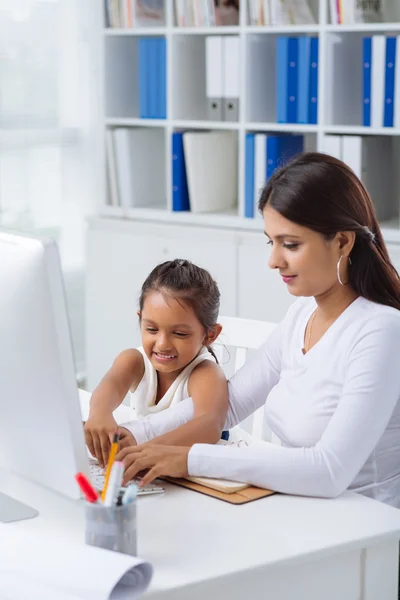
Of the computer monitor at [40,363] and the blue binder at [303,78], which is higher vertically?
the blue binder at [303,78]

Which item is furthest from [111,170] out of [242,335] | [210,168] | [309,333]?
[309,333]

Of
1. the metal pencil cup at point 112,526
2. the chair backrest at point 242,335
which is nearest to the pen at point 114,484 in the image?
the metal pencil cup at point 112,526

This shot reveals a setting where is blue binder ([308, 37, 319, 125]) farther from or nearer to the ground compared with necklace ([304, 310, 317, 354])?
farther from the ground

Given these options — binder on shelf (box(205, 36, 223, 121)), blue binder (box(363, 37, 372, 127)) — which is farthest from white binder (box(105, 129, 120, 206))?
blue binder (box(363, 37, 372, 127))

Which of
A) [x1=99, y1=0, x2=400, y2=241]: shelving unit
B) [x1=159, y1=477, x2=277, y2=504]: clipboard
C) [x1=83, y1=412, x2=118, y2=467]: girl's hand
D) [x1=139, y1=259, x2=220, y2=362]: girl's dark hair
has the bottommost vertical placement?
[x1=159, y1=477, x2=277, y2=504]: clipboard

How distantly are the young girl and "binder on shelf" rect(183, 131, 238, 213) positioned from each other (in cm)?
184

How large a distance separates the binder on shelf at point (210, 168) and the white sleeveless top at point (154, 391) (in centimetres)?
185

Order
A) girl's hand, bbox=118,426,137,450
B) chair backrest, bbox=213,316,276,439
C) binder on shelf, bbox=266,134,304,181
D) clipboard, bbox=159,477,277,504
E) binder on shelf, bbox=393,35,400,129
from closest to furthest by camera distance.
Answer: clipboard, bbox=159,477,277,504 → girl's hand, bbox=118,426,137,450 → chair backrest, bbox=213,316,276,439 → binder on shelf, bbox=393,35,400,129 → binder on shelf, bbox=266,134,304,181

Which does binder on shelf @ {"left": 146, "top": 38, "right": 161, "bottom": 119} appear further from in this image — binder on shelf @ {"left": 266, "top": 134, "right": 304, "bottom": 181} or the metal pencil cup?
the metal pencil cup

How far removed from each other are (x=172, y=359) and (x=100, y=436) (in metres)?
0.23

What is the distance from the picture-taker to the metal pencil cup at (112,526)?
4.19 ft

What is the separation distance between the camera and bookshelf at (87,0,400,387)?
3482 millimetres

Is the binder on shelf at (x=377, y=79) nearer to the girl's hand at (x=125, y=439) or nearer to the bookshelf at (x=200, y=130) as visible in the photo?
the bookshelf at (x=200, y=130)

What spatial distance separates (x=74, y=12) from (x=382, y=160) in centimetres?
141
